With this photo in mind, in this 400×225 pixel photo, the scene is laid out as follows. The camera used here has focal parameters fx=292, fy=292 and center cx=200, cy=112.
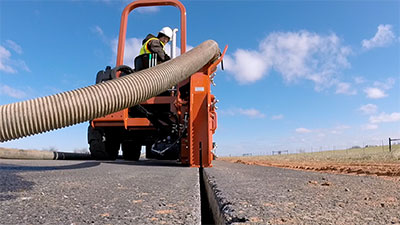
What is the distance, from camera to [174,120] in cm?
416

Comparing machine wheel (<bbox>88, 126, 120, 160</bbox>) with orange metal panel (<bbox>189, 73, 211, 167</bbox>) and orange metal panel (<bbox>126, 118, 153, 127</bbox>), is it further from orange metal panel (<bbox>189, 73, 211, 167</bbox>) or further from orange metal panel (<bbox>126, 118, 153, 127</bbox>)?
orange metal panel (<bbox>189, 73, 211, 167</bbox>)

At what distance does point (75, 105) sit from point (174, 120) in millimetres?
2591

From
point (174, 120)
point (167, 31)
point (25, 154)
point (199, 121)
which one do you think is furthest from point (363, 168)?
point (25, 154)

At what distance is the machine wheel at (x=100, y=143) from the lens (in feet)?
16.8

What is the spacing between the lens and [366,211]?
1.12 metres

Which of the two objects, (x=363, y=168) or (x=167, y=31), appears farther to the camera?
(x=167, y=31)

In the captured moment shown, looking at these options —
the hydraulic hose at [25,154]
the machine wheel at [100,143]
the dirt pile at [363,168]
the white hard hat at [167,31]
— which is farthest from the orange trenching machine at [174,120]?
the dirt pile at [363,168]

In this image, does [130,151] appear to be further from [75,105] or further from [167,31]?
[75,105]

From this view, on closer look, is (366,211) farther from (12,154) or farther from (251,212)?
(12,154)

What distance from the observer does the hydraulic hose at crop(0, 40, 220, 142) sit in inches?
56.6

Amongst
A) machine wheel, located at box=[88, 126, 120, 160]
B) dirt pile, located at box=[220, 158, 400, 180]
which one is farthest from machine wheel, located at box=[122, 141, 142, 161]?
dirt pile, located at box=[220, 158, 400, 180]

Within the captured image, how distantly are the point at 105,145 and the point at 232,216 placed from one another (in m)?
4.55

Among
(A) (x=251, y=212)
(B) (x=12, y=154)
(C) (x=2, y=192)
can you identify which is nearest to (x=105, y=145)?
(B) (x=12, y=154)

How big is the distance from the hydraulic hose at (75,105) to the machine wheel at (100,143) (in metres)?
3.20
